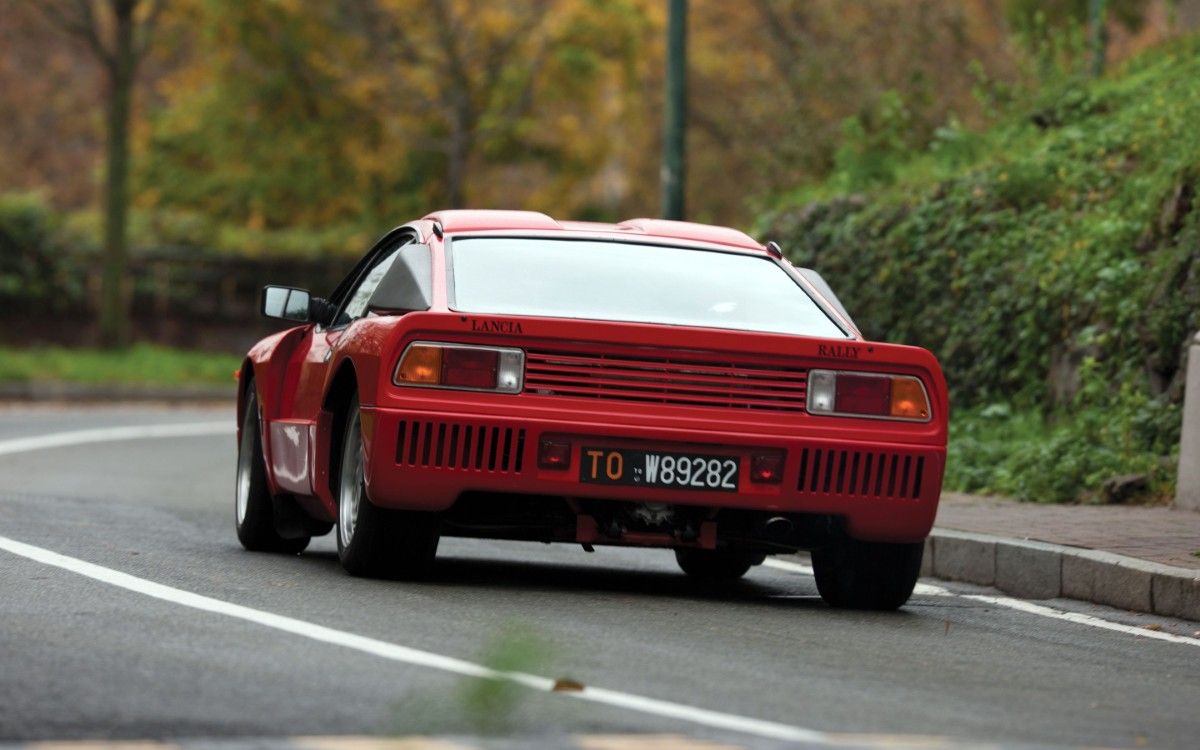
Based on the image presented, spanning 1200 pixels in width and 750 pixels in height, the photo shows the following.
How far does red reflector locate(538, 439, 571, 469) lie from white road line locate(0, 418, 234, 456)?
1152 centimetres

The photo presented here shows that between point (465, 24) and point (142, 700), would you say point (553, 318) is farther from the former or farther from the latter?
point (465, 24)

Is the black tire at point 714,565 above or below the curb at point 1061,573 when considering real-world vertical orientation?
below

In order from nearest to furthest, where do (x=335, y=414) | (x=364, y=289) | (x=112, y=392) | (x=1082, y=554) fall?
(x=335, y=414)
(x=364, y=289)
(x=1082, y=554)
(x=112, y=392)

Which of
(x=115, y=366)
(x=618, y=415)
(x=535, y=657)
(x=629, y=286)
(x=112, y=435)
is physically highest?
(x=629, y=286)

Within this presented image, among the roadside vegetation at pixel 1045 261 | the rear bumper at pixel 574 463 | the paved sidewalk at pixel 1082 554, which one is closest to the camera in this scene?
the rear bumper at pixel 574 463

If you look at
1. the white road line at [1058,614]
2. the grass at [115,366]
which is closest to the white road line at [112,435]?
the grass at [115,366]

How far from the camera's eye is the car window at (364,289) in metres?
Answer: 9.45

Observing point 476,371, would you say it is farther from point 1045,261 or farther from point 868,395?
point 1045,261

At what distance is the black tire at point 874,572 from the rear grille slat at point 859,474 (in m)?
0.43

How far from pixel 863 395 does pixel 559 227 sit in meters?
1.69

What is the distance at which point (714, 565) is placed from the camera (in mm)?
10594

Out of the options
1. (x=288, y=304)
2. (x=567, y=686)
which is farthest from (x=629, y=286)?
(x=567, y=686)

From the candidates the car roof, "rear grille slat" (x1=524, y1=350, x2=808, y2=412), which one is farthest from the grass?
"rear grille slat" (x1=524, y1=350, x2=808, y2=412)

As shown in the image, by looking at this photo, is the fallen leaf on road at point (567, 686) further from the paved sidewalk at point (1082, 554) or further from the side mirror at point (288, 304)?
the side mirror at point (288, 304)
